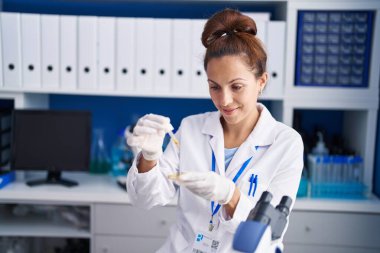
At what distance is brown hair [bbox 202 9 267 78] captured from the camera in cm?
112

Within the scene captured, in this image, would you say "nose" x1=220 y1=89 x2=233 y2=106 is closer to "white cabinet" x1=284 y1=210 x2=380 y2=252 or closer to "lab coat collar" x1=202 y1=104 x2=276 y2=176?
"lab coat collar" x1=202 y1=104 x2=276 y2=176

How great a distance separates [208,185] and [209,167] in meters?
0.34

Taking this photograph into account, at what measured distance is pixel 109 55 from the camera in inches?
73.1

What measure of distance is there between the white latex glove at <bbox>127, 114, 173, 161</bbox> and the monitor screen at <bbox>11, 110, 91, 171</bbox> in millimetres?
938

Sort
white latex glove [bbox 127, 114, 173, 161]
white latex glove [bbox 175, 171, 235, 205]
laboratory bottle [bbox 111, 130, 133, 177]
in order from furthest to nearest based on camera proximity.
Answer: laboratory bottle [bbox 111, 130, 133, 177]
white latex glove [bbox 127, 114, 173, 161]
white latex glove [bbox 175, 171, 235, 205]

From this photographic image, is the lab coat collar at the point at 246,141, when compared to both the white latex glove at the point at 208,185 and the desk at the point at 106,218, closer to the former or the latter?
the white latex glove at the point at 208,185

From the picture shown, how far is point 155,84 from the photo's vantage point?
6.15 feet

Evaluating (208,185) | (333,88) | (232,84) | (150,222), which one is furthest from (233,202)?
(333,88)

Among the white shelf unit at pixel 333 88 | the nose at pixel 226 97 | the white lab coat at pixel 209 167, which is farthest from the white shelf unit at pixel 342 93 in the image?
the nose at pixel 226 97

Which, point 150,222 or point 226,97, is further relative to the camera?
point 150,222

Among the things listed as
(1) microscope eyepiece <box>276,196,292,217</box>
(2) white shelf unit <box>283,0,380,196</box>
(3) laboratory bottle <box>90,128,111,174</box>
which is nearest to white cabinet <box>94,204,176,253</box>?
(3) laboratory bottle <box>90,128,111,174</box>

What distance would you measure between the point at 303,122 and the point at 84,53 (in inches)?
49.7

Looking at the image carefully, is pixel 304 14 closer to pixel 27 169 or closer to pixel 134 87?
pixel 134 87

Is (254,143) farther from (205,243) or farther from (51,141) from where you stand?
(51,141)
